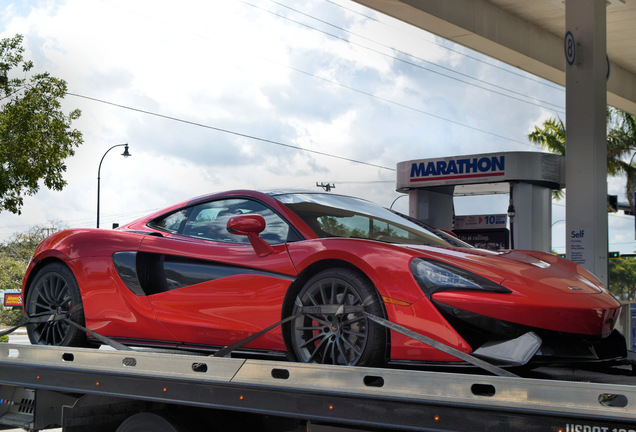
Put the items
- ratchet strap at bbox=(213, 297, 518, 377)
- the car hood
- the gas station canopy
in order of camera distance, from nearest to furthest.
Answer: ratchet strap at bbox=(213, 297, 518, 377)
the car hood
the gas station canopy

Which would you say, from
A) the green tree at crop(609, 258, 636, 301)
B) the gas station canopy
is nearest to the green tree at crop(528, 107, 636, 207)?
the gas station canopy

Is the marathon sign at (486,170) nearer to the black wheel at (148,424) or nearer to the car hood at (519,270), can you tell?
the car hood at (519,270)

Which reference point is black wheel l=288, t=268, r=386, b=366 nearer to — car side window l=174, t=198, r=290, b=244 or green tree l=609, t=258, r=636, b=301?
car side window l=174, t=198, r=290, b=244

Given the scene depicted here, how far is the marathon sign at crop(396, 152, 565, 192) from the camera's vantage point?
1445 cm

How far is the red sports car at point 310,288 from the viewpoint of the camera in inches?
130

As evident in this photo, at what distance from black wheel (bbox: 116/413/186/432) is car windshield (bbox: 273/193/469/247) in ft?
4.33

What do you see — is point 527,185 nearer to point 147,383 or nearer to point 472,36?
point 472,36

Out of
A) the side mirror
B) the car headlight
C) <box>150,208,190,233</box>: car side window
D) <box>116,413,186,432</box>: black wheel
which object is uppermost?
<box>150,208,190,233</box>: car side window

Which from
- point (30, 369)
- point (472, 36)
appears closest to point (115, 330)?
point (30, 369)

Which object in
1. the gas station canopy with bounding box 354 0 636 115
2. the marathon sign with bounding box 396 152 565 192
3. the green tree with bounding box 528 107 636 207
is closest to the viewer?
the marathon sign with bounding box 396 152 565 192

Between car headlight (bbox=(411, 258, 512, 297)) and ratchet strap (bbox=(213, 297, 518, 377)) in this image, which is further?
car headlight (bbox=(411, 258, 512, 297))

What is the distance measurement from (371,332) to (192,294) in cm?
127

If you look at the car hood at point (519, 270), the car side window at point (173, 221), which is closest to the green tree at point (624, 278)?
the car hood at point (519, 270)

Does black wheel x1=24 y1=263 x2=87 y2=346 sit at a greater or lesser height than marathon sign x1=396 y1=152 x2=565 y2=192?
lesser
